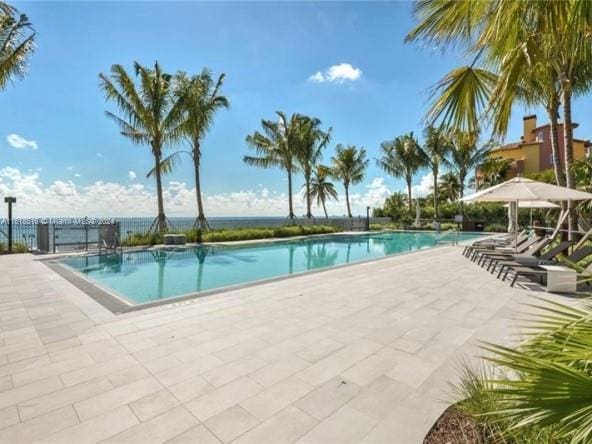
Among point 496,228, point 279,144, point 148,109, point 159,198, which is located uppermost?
point 148,109

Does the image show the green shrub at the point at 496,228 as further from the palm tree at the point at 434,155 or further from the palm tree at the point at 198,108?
the palm tree at the point at 198,108

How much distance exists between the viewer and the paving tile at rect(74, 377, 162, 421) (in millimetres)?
2355

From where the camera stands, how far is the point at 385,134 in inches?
1040

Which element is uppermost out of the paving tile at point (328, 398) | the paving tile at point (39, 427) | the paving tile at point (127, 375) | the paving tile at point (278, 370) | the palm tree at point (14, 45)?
the palm tree at point (14, 45)

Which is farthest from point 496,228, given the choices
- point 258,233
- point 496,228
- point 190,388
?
point 190,388

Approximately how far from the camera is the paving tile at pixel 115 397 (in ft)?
7.73

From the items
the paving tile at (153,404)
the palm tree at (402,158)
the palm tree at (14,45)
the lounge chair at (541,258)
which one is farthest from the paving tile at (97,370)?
the palm tree at (402,158)

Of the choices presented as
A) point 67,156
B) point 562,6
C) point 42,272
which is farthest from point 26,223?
point 562,6

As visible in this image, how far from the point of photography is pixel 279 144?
21016 millimetres

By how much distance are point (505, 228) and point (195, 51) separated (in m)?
23.7

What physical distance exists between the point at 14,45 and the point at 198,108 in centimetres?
804

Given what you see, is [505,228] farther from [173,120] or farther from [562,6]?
[562,6]

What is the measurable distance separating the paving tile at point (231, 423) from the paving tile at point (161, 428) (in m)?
0.15

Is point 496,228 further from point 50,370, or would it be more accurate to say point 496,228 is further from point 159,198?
point 50,370
